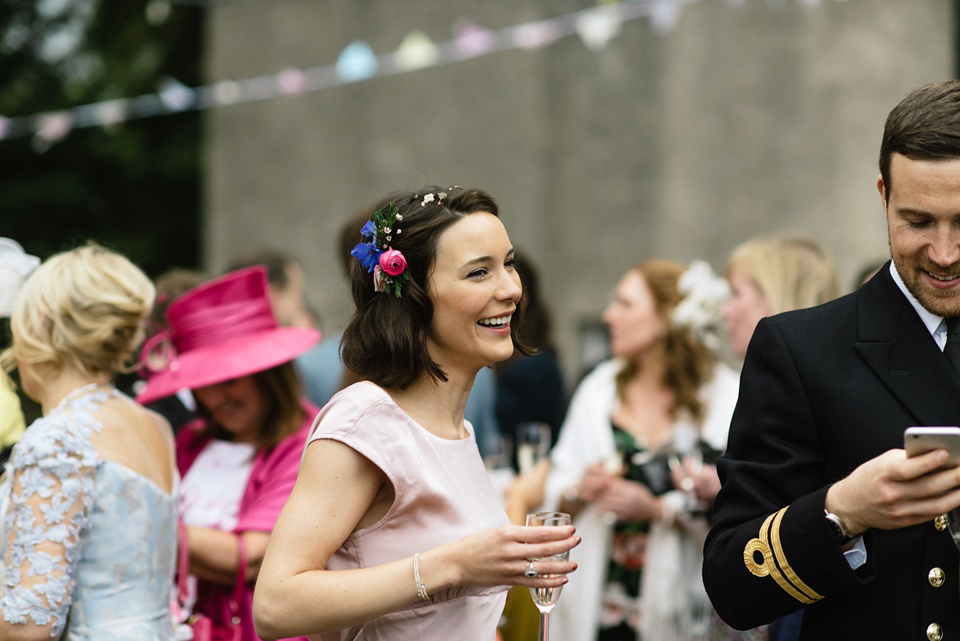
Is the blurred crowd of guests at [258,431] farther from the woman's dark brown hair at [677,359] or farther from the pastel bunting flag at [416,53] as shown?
the pastel bunting flag at [416,53]

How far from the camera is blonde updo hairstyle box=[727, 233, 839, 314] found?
4516 millimetres

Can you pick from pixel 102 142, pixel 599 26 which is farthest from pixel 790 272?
pixel 102 142

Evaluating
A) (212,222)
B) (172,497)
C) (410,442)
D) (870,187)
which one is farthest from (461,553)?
(212,222)

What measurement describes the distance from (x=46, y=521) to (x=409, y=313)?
1.17m

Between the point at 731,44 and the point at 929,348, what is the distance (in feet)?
24.2

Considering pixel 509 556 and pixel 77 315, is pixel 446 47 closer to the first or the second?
pixel 77 315

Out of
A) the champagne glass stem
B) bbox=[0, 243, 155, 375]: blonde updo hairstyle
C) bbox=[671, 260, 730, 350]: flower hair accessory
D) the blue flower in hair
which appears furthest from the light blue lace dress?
bbox=[671, 260, 730, 350]: flower hair accessory

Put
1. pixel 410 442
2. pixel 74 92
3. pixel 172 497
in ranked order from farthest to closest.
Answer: pixel 74 92
pixel 172 497
pixel 410 442

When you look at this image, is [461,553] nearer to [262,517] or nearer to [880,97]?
[262,517]

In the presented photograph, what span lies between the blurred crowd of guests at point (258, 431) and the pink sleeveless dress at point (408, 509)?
0.50 meters

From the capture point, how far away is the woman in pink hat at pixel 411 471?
2436 millimetres

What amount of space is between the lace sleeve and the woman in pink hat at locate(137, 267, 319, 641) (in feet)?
1.88

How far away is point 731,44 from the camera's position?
9.38 meters

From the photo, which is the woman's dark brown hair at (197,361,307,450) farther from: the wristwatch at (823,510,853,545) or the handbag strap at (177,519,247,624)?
the wristwatch at (823,510,853,545)
